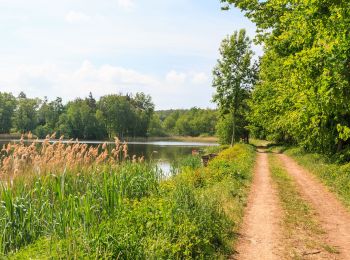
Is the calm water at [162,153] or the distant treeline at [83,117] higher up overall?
the distant treeline at [83,117]

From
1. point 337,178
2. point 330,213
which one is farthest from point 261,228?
point 337,178

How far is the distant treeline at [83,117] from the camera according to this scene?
114 meters

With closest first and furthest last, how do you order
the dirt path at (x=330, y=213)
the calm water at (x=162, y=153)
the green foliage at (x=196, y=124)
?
the dirt path at (x=330, y=213) → the calm water at (x=162, y=153) → the green foliage at (x=196, y=124)

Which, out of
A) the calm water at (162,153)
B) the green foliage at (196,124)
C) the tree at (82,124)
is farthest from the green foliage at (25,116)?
the green foliage at (196,124)

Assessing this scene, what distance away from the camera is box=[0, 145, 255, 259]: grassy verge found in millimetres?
6266

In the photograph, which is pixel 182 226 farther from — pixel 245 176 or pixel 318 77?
pixel 245 176

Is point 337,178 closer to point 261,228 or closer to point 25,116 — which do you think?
point 261,228

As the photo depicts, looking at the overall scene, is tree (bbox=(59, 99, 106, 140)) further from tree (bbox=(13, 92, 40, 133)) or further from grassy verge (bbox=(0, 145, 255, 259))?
grassy verge (bbox=(0, 145, 255, 259))

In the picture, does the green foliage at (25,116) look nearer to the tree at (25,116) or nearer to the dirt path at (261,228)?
the tree at (25,116)

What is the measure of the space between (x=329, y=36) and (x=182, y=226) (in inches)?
316

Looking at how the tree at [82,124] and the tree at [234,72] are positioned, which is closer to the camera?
the tree at [234,72]

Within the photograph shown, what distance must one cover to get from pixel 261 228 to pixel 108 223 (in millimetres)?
4439

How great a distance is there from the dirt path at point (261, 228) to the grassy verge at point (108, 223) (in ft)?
1.05

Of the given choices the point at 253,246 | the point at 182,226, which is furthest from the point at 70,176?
the point at 253,246
